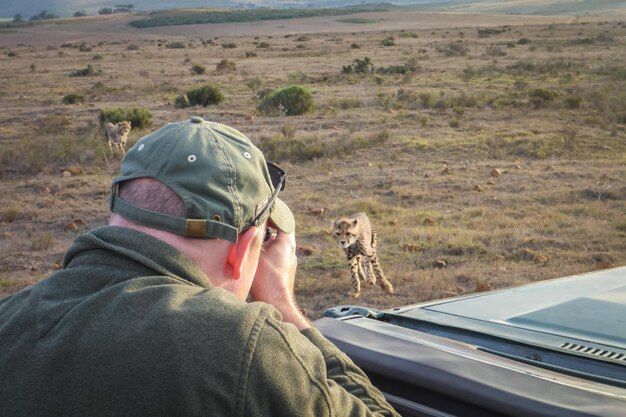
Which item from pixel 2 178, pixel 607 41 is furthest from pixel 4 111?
pixel 607 41

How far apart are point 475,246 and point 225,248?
682 cm

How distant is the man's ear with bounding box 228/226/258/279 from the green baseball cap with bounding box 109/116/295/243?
21mm

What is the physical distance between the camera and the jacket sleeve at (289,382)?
136 centimetres

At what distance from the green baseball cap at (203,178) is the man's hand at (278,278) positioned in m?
0.18

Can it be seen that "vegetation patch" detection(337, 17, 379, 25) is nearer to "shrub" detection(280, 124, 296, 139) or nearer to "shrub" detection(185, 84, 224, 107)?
"shrub" detection(185, 84, 224, 107)

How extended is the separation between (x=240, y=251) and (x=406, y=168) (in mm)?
10504

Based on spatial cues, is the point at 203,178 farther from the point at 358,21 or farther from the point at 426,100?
the point at 358,21

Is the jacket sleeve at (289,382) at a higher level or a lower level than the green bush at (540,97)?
higher

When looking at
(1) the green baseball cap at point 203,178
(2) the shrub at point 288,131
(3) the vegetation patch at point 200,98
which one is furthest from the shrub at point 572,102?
(1) the green baseball cap at point 203,178

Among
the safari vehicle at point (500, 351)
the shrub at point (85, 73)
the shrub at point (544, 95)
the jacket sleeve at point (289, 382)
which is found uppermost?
the jacket sleeve at point (289, 382)

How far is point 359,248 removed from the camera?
7.00 meters

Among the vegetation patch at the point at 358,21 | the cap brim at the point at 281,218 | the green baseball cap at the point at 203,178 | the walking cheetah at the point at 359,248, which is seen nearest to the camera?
the green baseball cap at the point at 203,178

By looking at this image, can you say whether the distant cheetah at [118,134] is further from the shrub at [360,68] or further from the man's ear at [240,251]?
the shrub at [360,68]

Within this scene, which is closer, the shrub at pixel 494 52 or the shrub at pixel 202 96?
the shrub at pixel 202 96
